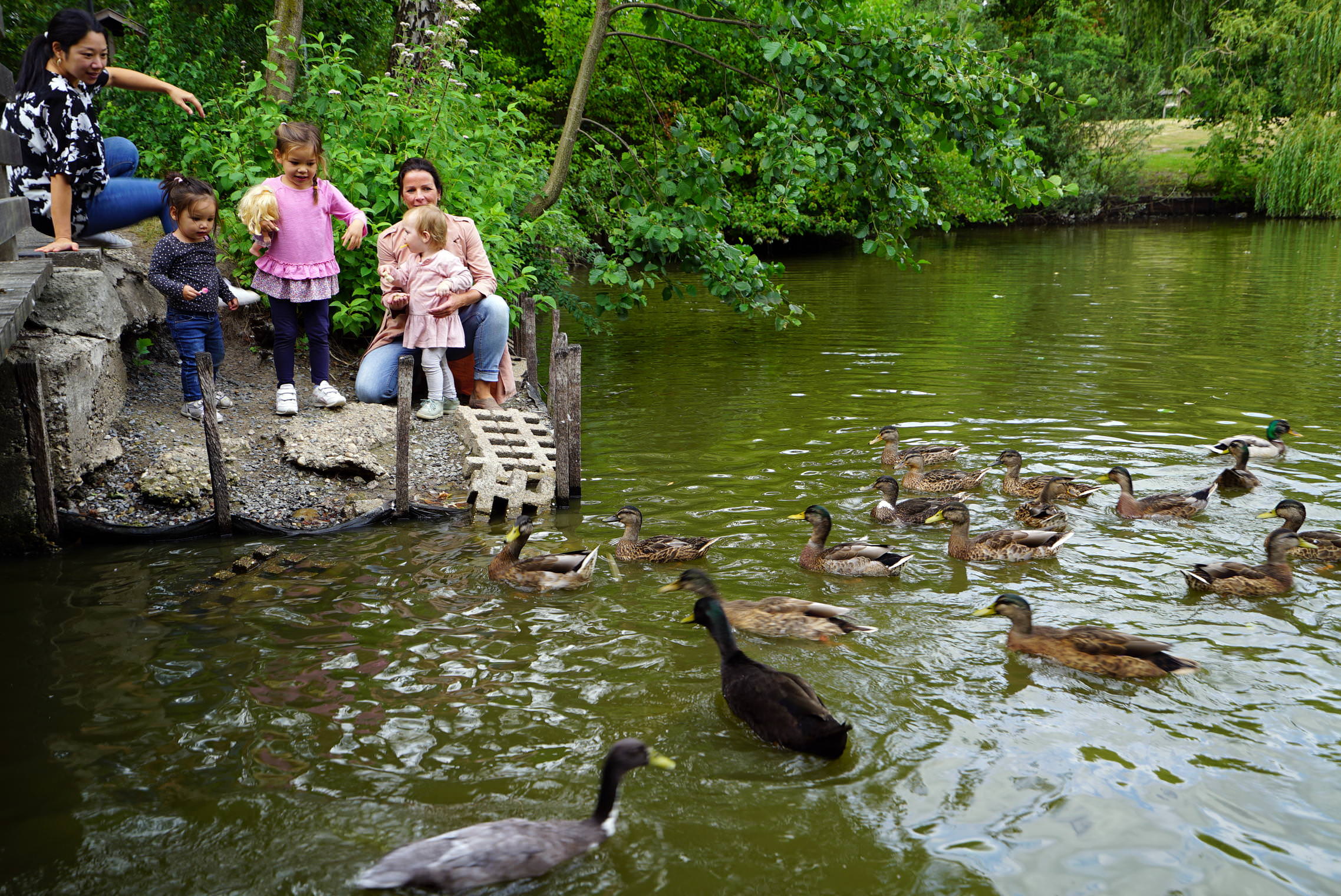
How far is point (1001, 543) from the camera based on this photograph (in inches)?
312

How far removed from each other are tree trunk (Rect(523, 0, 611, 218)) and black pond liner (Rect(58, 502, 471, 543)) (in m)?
6.26

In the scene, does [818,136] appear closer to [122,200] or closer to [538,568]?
[538,568]

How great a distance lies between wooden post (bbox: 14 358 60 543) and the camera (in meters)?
7.43

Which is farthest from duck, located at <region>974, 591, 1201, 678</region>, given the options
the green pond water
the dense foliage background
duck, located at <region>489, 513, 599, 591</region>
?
the dense foliage background

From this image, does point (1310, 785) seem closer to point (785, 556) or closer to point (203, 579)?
point (785, 556)

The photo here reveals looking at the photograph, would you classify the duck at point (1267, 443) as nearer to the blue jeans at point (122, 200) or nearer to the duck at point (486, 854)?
the duck at point (486, 854)

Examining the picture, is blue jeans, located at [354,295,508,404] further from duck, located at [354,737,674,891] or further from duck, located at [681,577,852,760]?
duck, located at [354,737,674,891]

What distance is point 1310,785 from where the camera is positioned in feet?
15.8

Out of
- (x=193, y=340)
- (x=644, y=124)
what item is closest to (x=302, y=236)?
(x=193, y=340)

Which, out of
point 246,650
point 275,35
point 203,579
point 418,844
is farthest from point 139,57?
point 418,844

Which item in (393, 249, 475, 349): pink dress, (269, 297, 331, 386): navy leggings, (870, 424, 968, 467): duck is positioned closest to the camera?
(269, 297, 331, 386): navy leggings

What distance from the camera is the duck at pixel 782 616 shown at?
6621 mm

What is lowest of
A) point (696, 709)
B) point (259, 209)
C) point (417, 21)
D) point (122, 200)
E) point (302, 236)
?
point (696, 709)

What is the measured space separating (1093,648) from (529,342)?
355 inches
